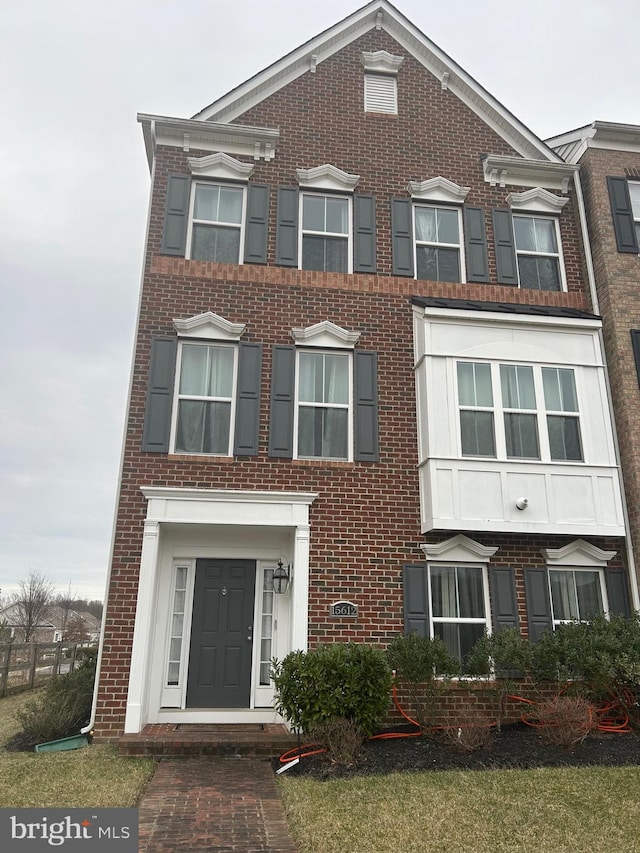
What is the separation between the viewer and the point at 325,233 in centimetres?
1120

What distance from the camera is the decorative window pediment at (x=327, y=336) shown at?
34.0 feet

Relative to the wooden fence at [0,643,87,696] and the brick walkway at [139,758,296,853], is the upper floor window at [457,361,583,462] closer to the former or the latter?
A: the brick walkway at [139,758,296,853]

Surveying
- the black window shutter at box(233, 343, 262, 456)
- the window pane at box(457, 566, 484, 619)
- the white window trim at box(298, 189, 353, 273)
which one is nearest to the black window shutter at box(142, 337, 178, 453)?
the black window shutter at box(233, 343, 262, 456)

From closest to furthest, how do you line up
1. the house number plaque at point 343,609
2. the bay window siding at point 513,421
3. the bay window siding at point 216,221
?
the house number plaque at point 343,609
the bay window siding at point 513,421
the bay window siding at point 216,221

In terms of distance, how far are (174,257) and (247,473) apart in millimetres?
3888

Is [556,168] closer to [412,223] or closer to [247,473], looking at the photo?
[412,223]

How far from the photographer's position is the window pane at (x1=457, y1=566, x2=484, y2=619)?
9492 mm

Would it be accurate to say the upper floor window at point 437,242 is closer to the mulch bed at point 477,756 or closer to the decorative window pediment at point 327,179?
the decorative window pediment at point 327,179

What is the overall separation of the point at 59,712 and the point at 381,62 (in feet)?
40.8

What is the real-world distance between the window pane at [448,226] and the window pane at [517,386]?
2.78 m

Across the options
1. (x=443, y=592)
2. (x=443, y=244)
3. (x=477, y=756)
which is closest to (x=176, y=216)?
(x=443, y=244)

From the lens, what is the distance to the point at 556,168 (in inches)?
468

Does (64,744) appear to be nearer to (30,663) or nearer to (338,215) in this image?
(30,663)

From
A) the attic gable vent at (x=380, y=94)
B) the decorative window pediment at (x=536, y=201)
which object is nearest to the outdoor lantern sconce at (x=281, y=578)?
the decorative window pediment at (x=536, y=201)
